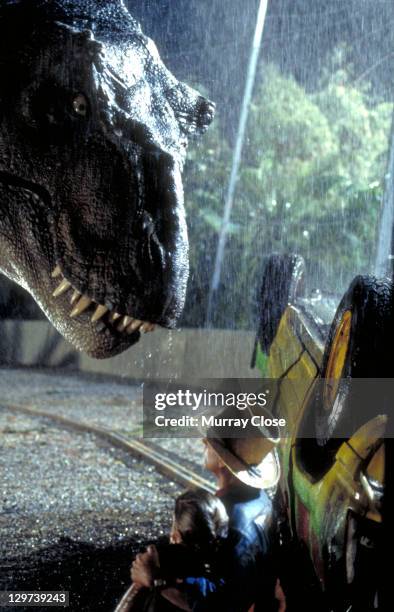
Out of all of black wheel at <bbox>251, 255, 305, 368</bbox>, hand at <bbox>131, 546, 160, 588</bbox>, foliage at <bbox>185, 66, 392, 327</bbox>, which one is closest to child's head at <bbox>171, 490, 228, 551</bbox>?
hand at <bbox>131, 546, 160, 588</bbox>

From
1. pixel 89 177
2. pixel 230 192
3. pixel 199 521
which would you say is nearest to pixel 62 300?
pixel 89 177

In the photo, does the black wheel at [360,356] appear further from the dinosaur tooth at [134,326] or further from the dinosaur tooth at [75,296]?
the dinosaur tooth at [75,296]

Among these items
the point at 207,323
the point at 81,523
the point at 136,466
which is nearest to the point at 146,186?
the point at 81,523

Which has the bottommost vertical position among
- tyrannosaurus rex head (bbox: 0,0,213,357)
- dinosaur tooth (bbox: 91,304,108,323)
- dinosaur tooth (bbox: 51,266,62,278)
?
dinosaur tooth (bbox: 91,304,108,323)

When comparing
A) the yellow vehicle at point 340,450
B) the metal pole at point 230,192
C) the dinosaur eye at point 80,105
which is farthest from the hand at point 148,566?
the metal pole at point 230,192

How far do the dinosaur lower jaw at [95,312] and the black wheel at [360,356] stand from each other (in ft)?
2.49

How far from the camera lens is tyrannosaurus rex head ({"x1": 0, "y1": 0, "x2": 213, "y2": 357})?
1.32 m

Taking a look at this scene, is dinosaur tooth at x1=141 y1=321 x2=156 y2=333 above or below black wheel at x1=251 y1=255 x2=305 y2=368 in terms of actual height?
above

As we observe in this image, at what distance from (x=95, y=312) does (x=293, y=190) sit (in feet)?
38.4

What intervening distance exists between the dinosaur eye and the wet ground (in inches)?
83.7

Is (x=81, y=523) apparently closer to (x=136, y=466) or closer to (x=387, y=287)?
(x=136, y=466)

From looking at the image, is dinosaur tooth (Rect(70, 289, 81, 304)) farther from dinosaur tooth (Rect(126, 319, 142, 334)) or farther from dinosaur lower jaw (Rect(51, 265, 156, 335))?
dinosaur tooth (Rect(126, 319, 142, 334))

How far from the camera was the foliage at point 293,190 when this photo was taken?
38.7ft

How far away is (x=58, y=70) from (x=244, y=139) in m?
12.6
